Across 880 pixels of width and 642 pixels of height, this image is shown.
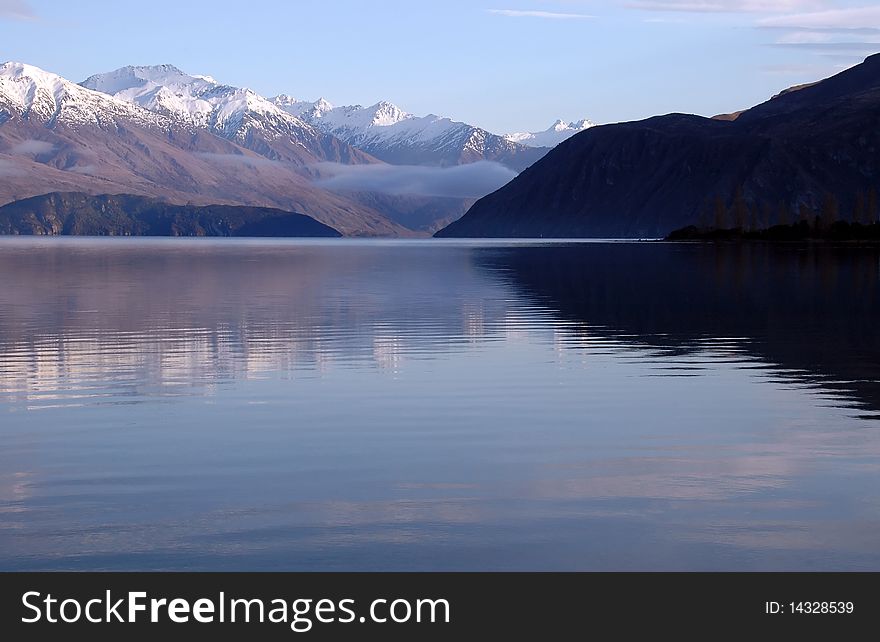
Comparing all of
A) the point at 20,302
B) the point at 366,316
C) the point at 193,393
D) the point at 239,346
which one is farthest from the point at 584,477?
the point at 20,302

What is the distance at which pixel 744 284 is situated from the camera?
96188 mm

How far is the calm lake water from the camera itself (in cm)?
1809

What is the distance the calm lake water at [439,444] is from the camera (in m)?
18.1

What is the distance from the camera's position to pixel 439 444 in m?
26.9

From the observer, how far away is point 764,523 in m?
19.4

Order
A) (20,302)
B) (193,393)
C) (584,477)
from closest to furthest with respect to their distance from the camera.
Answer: (584,477) < (193,393) < (20,302)

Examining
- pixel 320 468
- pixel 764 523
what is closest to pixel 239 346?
pixel 320 468
